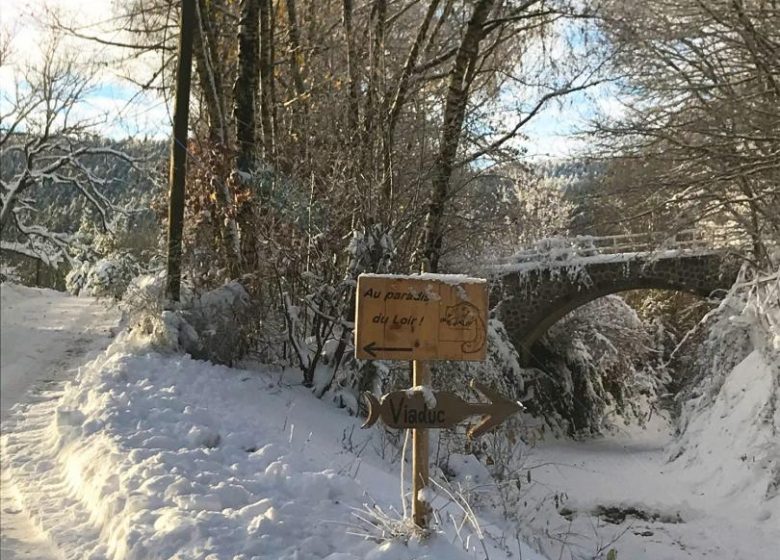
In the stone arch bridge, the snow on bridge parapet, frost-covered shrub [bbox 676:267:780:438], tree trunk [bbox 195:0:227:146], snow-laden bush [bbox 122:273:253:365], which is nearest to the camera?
snow-laden bush [bbox 122:273:253:365]

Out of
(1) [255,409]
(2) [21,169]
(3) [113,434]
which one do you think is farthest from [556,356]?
(2) [21,169]

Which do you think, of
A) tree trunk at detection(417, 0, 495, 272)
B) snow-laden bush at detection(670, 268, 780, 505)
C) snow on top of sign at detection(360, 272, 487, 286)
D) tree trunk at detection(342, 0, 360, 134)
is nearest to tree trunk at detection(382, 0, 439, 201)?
tree trunk at detection(342, 0, 360, 134)

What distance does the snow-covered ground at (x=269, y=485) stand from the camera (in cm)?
337

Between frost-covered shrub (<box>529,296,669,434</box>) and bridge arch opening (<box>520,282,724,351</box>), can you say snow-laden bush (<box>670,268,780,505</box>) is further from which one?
frost-covered shrub (<box>529,296,669,434</box>)

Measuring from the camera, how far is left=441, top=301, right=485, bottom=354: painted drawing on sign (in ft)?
11.6

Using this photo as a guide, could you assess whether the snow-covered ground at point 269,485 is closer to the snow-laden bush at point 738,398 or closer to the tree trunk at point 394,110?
the snow-laden bush at point 738,398

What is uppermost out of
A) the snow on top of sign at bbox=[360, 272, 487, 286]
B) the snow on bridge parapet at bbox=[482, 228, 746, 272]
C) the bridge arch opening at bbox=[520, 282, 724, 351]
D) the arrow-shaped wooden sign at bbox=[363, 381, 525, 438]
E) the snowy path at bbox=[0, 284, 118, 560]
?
the snow on bridge parapet at bbox=[482, 228, 746, 272]

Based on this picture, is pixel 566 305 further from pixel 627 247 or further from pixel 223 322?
pixel 223 322

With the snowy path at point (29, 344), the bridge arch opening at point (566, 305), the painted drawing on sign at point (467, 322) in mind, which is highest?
the snowy path at point (29, 344)

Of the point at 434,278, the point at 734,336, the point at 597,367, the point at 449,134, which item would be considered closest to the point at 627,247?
the point at 597,367

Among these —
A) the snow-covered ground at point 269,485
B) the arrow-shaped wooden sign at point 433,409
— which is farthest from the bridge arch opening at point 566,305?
the arrow-shaped wooden sign at point 433,409

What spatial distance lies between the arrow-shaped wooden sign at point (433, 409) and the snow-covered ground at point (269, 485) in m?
0.50

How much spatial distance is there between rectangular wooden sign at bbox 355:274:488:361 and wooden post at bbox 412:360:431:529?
170mm

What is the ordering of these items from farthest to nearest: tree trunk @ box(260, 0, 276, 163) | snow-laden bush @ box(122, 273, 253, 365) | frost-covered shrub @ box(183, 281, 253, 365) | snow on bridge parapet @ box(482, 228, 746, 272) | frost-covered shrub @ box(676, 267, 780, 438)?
snow on bridge parapet @ box(482, 228, 746, 272) → frost-covered shrub @ box(676, 267, 780, 438) → tree trunk @ box(260, 0, 276, 163) → frost-covered shrub @ box(183, 281, 253, 365) → snow-laden bush @ box(122, 273, 253, 365)
